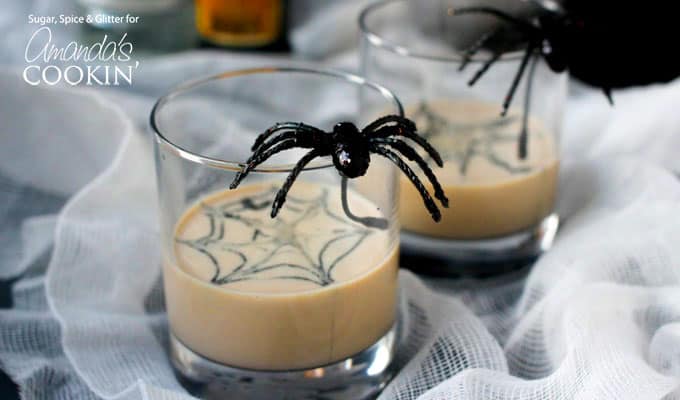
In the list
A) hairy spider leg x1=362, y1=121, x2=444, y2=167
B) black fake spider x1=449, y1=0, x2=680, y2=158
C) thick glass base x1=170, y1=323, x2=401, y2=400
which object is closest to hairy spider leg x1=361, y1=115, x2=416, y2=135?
hairy spider leg x1=362, y1=121, x2=444, y2=167

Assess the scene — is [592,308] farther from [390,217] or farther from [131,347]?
[131,347]

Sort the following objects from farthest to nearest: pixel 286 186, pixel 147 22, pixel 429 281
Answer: pixel 147 22 → pixel 429 281 → pixel 286 186

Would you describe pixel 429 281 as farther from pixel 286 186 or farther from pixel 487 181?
pixel 286 186

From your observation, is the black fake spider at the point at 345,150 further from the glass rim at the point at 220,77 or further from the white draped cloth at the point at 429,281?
the white draped cloth at the point at 429,281

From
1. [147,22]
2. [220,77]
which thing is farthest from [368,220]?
[147,22]

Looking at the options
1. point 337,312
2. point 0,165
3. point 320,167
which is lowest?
point 0,165

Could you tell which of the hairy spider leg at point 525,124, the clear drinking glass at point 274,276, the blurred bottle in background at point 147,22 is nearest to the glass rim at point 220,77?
the clear drinking glass at point 274,276

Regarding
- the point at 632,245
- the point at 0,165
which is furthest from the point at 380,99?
the point at 0,165
